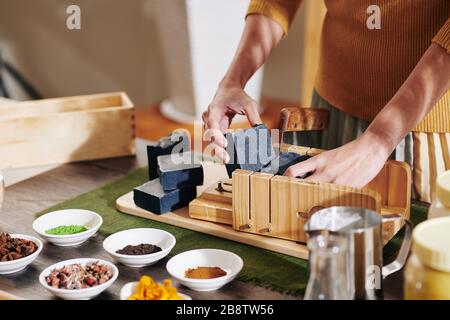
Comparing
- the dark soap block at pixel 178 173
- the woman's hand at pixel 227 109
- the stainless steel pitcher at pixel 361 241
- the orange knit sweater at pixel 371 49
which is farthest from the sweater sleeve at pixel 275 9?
the stainless steel pitcher at pixel 361 241

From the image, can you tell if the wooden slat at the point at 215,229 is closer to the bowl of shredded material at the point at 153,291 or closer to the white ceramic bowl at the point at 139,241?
the white ceramic bowl at the point at 139,241

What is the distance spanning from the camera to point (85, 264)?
142 centimetres

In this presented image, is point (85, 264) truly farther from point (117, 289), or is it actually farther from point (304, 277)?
point (304, 277)

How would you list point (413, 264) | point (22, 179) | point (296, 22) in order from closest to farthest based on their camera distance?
point (413, 264)
point (22, 179)
point (296, 22)

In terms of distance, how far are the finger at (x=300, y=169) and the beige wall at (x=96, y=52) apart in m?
2.65

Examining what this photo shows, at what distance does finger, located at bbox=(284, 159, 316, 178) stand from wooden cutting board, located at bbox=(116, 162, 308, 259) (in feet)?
0.49

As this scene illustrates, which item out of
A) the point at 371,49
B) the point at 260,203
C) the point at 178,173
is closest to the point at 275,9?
the point at 371,49

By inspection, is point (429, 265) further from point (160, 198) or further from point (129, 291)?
point (160, 198)

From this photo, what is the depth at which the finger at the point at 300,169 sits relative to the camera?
154 cm

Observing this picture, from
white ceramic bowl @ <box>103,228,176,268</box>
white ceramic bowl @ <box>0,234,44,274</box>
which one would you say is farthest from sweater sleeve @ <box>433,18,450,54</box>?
white ceramic bowl @ <box>0,234,44,274</box>

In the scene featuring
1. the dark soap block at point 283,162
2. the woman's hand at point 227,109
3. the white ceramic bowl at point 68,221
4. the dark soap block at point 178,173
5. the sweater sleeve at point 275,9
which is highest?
the sweater sleeve at point 275,9

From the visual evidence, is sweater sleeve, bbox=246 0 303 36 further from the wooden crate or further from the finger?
the finger
